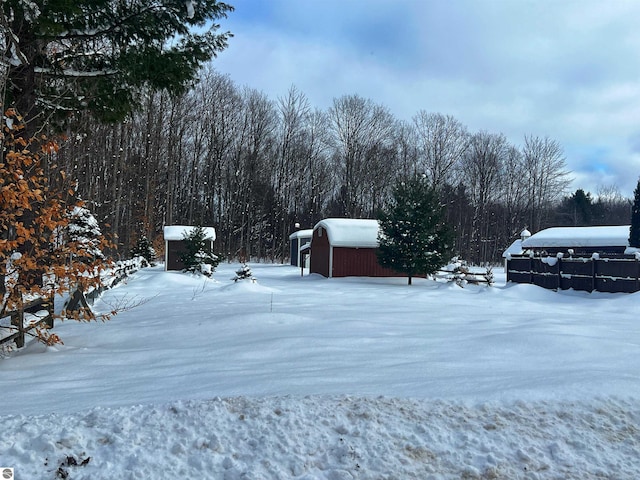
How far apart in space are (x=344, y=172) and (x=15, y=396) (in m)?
44.4

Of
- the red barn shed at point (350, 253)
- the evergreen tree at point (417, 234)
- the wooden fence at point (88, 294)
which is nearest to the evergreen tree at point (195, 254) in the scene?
the wooden fence at point (88, 294)

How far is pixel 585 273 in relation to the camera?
1625 centimetres

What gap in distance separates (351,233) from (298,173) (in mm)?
24754

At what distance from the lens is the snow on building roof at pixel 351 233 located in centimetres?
2425

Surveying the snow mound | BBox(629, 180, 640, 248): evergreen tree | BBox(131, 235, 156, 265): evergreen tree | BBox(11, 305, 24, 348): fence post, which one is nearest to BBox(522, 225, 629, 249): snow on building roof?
BBox(629, 180, 640, 248): evergreen tree

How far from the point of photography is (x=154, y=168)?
38.9 m

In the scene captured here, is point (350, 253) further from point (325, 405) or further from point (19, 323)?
point (325, 405)

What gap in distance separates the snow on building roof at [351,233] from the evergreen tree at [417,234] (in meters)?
3.13

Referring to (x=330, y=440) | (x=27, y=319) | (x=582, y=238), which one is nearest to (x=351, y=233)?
(x=582, y=238)

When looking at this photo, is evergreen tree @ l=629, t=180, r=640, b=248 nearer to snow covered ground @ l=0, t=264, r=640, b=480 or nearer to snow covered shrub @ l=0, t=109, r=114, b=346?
snow covered ground @ l=0, t=264, r=640, b=480

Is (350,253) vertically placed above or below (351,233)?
below

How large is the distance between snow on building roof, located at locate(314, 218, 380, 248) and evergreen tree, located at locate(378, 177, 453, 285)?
313 centimetres

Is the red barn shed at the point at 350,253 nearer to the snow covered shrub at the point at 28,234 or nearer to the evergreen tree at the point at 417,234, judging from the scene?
the evergreen tree at the point at 417,234

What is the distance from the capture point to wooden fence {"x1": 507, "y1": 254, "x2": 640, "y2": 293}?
15.1 metres
